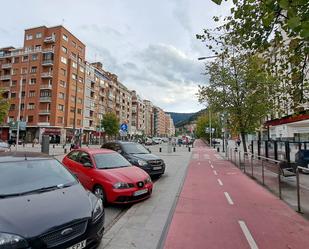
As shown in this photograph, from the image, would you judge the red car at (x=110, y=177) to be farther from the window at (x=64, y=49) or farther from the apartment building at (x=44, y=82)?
the window at (x=64, y=49)

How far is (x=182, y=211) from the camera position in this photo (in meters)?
6.51

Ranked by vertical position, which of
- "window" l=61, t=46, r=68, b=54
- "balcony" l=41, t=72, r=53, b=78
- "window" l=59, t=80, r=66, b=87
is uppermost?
"window" l=61, t=46, r=68, b=54

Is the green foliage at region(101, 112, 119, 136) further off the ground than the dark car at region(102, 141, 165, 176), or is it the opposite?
the green foliage at region(101, 112, 119, 136)

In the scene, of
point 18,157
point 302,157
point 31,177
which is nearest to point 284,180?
point 302,157

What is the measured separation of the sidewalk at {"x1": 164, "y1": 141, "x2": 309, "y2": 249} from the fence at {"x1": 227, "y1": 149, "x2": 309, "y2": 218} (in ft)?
1.01

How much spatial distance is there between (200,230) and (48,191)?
9.91 feet

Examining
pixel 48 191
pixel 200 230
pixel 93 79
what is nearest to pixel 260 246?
pixel 200 230

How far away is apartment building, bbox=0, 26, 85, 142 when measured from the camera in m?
55.3

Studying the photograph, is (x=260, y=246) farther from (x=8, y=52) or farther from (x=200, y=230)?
(x=8, y=52)

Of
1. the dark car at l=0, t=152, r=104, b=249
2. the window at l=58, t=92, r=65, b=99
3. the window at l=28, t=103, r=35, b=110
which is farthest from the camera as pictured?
the window at l=28, t=103, r=35, b=110

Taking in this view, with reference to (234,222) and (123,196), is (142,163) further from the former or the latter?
(234,222)

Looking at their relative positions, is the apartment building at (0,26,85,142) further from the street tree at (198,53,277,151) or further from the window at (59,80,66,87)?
the street tree at (198,53,277,151)

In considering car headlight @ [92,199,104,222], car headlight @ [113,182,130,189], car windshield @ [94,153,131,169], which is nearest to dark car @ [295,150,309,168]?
car windshield @ [94,153,131,169]

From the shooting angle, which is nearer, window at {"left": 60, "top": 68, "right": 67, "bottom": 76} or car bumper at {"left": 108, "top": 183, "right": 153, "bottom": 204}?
car bumper at {"left": 108, "top": 183, "right": 153, "bottom": 204}
